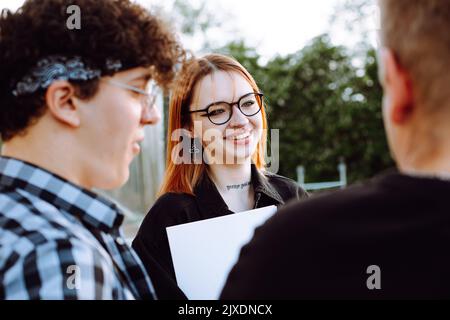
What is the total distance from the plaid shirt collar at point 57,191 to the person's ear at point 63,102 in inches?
4.6

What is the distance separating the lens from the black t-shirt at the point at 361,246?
2.59 ft

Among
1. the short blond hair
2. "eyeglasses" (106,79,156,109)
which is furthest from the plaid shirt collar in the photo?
the short blond hair

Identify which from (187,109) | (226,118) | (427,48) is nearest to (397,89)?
(427,48)

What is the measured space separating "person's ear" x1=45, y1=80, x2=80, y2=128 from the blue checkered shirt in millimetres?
118

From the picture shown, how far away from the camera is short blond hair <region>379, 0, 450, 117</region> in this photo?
0.82m

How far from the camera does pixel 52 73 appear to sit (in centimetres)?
106

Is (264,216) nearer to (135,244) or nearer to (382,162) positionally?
(135,244)

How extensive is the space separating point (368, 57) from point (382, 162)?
2.16 metres

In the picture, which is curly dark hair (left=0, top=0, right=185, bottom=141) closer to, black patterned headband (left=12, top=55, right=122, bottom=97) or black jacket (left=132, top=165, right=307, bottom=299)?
black patterned headband (left=12, top=55, right=122, bottom=97)

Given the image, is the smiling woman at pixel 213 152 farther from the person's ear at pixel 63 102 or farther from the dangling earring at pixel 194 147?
the person's ear at pixel 63 102

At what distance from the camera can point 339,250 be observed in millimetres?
812

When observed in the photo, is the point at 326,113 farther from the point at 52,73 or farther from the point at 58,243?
the point at 58,243

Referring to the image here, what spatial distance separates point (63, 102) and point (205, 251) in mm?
733

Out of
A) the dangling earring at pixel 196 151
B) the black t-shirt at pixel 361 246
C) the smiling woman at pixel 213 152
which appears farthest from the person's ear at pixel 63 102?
the dangling earring at pixel 196 151
